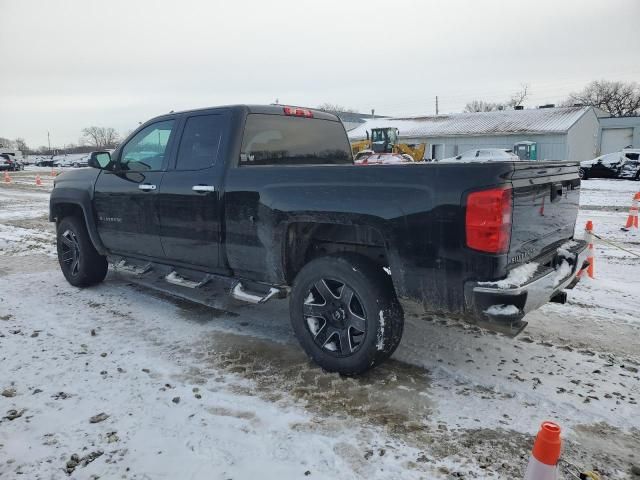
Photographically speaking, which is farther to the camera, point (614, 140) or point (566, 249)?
point (614, 140)

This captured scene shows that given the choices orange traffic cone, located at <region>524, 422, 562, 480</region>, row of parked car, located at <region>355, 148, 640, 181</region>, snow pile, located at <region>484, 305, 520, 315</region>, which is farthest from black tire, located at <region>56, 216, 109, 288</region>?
row of parked car, located at <region>355, 148, 640, 181</region>

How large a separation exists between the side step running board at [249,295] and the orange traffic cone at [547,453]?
242cm

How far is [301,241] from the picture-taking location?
391 cm

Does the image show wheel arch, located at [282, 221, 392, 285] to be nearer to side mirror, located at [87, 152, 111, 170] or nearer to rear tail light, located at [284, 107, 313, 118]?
rear tail light, located at [284, 107, 313, 118]

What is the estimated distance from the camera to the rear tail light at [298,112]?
4691mm

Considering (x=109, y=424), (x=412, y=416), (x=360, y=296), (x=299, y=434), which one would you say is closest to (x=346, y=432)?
(x=299, y=434)

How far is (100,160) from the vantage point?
5344mm

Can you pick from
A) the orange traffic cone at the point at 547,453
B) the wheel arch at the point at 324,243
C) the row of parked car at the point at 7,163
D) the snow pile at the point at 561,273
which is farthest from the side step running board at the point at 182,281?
the row of parked car at the point at 7,163

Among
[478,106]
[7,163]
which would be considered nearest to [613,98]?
[478,106]

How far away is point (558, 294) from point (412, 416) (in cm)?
153

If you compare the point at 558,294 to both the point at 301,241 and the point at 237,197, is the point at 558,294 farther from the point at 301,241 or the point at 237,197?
the point at 237,197

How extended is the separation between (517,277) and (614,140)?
4834 cm

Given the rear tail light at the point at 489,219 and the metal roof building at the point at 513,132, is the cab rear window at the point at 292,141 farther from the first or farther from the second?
the metal roof building at the point at 513,132

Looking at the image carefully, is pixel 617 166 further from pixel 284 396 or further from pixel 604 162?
pixel 284 396
